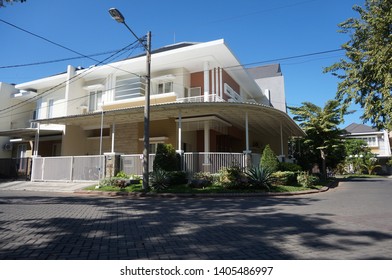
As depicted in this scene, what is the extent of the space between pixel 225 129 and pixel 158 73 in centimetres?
665

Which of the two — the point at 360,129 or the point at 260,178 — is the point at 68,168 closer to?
the point at 260,178

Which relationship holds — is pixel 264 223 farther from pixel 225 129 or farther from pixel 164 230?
pixel 225 129

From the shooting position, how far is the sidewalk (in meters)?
15.5

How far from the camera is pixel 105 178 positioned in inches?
616

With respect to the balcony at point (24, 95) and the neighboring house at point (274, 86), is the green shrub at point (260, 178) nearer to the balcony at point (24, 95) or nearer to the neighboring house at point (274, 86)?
the neighboring house at point (274, 86)

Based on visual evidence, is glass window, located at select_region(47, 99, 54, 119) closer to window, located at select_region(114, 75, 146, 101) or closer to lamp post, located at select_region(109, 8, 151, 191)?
window, located at select_region(114, 75, 146, 101)

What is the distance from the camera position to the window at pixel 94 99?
23594 millimetres

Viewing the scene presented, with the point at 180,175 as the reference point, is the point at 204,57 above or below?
above

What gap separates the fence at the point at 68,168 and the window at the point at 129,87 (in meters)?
6.20

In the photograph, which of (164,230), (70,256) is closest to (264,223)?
(164,230)

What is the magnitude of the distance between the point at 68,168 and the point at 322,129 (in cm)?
2027

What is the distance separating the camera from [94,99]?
23.9 meters

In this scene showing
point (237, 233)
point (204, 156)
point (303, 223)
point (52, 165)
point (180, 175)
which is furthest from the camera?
point (52, 165)

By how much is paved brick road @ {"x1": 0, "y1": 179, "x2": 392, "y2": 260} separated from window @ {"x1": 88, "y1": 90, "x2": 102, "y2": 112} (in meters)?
16.1
